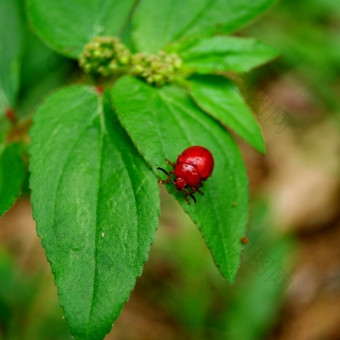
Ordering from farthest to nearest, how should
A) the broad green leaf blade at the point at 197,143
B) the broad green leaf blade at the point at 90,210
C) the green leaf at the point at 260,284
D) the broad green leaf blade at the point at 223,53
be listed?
the green leaf at the point at 260,284 → the broad green leaf blade at the point at 223,53 → the broad green leaf blade at the point at 197,143 → the broad green leaf blade at the point at 90,210

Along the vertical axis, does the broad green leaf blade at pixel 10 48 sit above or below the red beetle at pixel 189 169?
above

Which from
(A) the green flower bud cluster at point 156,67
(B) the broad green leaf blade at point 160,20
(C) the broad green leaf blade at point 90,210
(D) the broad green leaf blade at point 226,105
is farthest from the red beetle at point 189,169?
(B) the broad green leaf blade at point 160,20

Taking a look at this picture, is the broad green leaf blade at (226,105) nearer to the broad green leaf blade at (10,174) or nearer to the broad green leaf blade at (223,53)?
the broad green leaf blade at (223,53)

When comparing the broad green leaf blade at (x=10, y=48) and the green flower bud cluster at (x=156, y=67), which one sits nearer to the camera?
the green flower bud cluster at (x=156, y=67)

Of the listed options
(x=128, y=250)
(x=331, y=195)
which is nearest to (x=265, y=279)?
(x=331, y=195)

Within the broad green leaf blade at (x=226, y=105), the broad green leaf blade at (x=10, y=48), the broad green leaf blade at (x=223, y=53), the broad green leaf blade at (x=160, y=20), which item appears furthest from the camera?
the broad green leaf blade at (x=10, y=48)

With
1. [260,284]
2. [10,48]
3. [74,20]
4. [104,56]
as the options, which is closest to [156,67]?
[104,56]

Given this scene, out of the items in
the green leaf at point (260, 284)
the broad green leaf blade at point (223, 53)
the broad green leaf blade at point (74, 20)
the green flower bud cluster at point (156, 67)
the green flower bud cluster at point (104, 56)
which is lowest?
the green leaf at point (260, 284)
